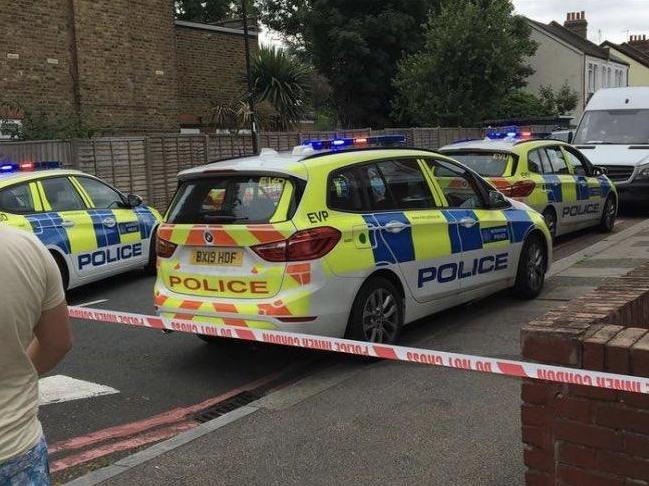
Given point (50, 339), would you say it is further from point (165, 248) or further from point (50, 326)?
point (165, 248)

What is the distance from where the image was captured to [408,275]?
18.1 feet

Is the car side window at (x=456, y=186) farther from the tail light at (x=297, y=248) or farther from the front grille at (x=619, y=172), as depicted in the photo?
the front grille at (x=619, y=172)

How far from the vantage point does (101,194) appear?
344 inches

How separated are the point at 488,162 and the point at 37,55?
10.8 m

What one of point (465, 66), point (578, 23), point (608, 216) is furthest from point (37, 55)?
point (578, 23)

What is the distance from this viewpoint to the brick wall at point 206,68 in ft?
68.6

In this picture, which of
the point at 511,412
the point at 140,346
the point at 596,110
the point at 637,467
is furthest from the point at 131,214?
the point at 596,110

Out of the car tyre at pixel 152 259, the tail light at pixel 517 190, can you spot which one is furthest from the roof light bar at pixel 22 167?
the tail light at pixel 517 190

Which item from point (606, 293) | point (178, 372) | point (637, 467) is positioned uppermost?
point (606, 293)

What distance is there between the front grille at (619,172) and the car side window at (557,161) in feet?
10.1

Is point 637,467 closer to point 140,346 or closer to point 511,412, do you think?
point 511,412

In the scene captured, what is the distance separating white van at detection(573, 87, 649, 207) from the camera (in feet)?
42.3

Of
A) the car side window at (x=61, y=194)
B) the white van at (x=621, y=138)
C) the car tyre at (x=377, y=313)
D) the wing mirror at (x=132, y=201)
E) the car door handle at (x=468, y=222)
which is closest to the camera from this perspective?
the car tyre at (x=377, y=313)

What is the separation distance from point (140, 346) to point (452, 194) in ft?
9.65
